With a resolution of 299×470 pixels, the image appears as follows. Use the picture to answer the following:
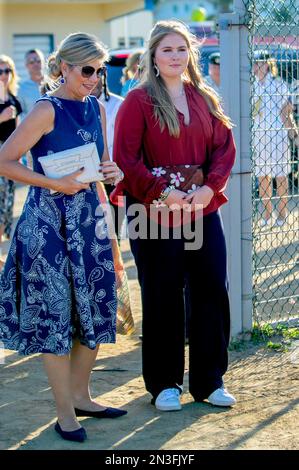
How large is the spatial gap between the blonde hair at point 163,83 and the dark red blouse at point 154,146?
0.04 meters

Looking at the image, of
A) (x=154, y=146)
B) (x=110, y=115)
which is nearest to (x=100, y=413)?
(x=154, y=146)

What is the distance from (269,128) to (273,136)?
16cm

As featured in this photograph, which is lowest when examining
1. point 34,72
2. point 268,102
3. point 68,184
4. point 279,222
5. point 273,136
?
point 279,222

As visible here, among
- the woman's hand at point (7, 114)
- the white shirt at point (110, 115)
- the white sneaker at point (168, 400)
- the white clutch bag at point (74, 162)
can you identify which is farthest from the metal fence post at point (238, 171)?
the woman's hand at point (7, 114)

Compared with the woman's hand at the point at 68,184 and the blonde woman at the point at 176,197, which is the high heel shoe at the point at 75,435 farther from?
the woman's hand at the point at 68,184

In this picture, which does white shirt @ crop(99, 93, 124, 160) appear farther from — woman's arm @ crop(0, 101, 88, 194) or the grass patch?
woman's arm @ crop(0, 101, 88, 194)

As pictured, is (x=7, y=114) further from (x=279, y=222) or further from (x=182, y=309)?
(x=182, y=309)

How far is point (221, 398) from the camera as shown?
4.79 meters

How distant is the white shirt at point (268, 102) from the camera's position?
19.6 ft

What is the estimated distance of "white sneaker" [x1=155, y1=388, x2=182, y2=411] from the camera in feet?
15.6

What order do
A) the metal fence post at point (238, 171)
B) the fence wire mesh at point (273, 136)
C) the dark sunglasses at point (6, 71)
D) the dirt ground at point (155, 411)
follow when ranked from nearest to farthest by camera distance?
the dirt ground at point (155, 411) → the metal fence post at point (238, 171) → the fence wire mesh at point (273, 136) → the dark sunglasses at point (6, 71)

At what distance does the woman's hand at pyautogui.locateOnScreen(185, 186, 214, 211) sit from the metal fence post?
46.6 inches

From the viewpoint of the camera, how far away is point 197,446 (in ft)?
13.8

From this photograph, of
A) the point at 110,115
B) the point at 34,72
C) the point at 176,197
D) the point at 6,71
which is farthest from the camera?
the point at 34,72
